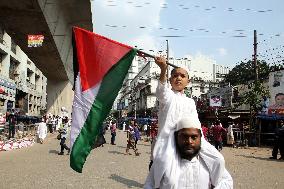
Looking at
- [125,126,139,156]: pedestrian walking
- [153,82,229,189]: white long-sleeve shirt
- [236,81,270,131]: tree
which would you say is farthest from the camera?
[236,81,270,131]: tree

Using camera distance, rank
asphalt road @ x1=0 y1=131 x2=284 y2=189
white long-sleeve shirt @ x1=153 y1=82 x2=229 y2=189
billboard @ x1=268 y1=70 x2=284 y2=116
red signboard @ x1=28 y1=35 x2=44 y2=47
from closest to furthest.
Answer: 1. white long-sleeve shirt @ x1=153 y1=82 x2=229 y2=189
2. asphalt road @ x1=0 y1=131 x2=284 y2=189
3. red signboard @ x1=28 y1=35 x2=44 y2=47
4. billboard @ x1=268 y1=70 x2=284 y2=116

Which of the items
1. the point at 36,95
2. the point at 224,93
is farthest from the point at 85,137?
the point at 36,95

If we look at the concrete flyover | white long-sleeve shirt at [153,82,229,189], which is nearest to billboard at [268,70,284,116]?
the concrete flyover

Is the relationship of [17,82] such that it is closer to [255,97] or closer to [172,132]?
[255,97]

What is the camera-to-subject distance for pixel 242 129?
96.2 feet

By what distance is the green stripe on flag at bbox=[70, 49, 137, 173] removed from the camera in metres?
4.67

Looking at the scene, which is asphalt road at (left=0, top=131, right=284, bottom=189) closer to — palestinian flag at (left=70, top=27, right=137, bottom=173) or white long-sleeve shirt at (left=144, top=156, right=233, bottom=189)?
palestinian flag at (left=70, top=27, right=137, bottom=173)

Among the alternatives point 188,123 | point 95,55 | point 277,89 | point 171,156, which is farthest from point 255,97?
point 171,156

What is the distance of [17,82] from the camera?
51250 mm

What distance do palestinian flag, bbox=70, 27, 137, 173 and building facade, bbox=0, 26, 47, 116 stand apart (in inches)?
1015

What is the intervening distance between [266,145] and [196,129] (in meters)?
27.4

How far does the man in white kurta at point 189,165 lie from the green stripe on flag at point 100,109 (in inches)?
61.9

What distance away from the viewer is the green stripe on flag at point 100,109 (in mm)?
4672

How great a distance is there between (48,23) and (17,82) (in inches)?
1451
